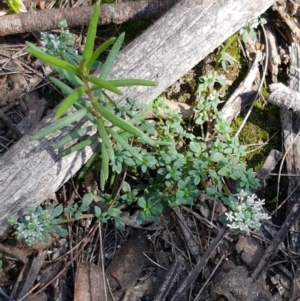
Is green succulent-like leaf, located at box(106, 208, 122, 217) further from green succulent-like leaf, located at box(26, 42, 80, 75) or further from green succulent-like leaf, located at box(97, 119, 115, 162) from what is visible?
green succulent-like leaf, located at box(26, 42, 80, 75)

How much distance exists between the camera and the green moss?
3.74 m

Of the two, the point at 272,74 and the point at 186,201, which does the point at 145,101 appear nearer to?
the point at 186,201

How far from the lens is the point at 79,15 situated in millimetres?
3715

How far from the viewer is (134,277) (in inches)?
133

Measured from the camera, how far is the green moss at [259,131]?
3738 mm

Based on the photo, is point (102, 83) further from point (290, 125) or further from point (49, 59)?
point (290, 125)

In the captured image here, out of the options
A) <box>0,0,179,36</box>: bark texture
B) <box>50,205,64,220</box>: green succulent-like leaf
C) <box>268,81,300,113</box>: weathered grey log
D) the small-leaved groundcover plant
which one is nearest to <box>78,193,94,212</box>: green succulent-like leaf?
the small-leaved groundcover plant

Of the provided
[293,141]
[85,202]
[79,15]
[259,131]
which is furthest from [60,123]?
[293,141]

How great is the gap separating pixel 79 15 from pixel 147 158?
49.2 inches

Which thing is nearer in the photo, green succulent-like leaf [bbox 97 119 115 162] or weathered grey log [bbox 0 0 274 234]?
green succulent-like leaf [bbox 97 119 115 162]

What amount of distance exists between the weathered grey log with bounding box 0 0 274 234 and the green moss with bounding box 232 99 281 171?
2.09ft

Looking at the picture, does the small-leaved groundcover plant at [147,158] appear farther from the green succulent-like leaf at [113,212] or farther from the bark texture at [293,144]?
the bark texture at [293,144]

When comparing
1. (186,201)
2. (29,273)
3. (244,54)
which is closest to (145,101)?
(186,201)

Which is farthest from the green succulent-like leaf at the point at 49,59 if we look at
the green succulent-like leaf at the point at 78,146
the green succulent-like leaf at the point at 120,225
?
the green succulent-like leaf at the point at 120,225
